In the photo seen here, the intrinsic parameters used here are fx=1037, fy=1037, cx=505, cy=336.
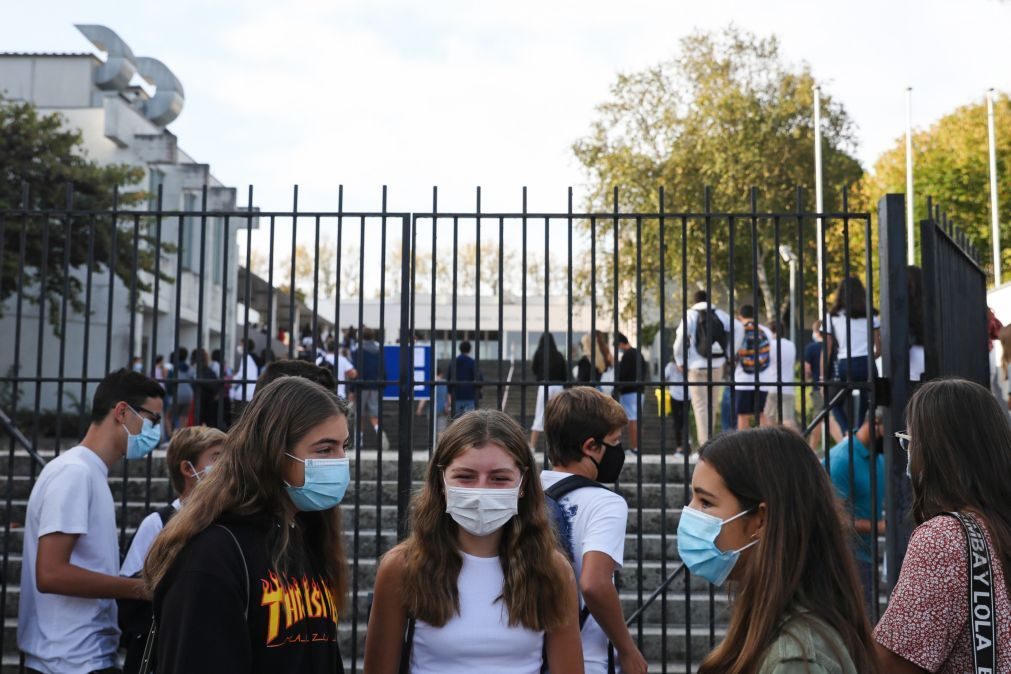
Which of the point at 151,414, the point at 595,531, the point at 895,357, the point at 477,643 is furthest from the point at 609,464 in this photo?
the point at 895,357

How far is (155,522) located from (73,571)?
0.36m

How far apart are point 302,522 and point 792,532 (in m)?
1.39

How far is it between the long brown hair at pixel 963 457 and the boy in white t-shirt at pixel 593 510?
1.23 metres

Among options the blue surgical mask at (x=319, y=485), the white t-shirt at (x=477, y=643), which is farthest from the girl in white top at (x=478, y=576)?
the blue surgical mask at (x=319, y=485)

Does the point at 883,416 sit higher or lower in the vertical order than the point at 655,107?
lower

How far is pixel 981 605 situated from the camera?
8.59ft

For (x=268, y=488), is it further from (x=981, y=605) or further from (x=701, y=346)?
(x=701, y=346)

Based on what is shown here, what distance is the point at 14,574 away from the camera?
7.36 m

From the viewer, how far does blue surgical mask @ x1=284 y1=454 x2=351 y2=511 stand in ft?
9.25

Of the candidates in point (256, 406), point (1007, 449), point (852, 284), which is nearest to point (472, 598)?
point (256, 406)

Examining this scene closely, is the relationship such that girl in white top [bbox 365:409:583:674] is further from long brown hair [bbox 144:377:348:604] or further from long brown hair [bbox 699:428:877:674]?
long brown hair [bbox 699:428:877:674]

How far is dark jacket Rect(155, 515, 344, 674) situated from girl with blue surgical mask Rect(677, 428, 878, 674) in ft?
3.26

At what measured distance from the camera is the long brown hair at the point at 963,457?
8.93ft

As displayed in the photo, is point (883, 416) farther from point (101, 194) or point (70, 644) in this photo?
point (101, 194)
